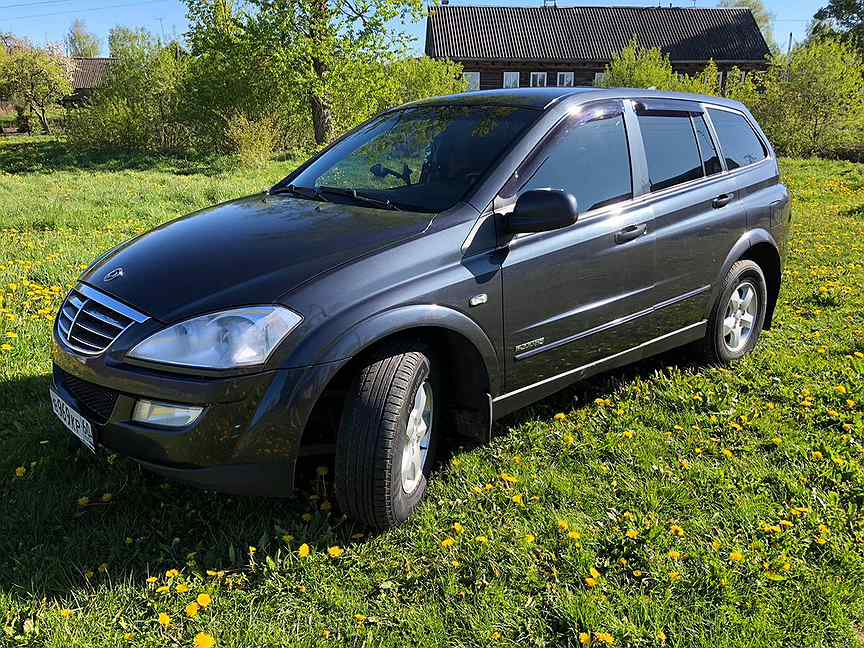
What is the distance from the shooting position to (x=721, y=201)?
14.0ft

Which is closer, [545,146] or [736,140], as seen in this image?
[545,146]

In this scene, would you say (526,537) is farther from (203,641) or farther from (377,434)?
(203,641)

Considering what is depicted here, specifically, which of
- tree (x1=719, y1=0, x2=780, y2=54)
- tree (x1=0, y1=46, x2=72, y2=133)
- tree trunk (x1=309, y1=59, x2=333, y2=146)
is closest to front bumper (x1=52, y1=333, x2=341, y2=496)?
tree trunk (x1=309, y1=59, x2=333, y2=146)

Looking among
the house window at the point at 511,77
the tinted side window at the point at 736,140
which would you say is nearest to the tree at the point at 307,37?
the tinted side window at the point at 736,140

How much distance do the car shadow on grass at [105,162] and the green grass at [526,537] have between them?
13.1 meters

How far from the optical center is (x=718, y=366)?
182 inches

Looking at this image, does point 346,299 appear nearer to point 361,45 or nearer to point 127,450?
point 127,450

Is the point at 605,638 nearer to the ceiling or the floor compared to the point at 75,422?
nearer to the floor

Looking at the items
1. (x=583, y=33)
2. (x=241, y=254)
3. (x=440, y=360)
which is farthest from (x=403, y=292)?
(x=583, y=33)

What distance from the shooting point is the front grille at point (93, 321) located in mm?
2652

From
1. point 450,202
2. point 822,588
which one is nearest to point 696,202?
point 450,202

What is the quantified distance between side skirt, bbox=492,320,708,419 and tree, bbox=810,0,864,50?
60.2 m

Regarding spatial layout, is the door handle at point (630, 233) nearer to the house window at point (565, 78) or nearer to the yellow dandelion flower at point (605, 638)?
the yellow dandelion flower at point (605, 638)

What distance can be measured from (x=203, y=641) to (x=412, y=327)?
1.28m
